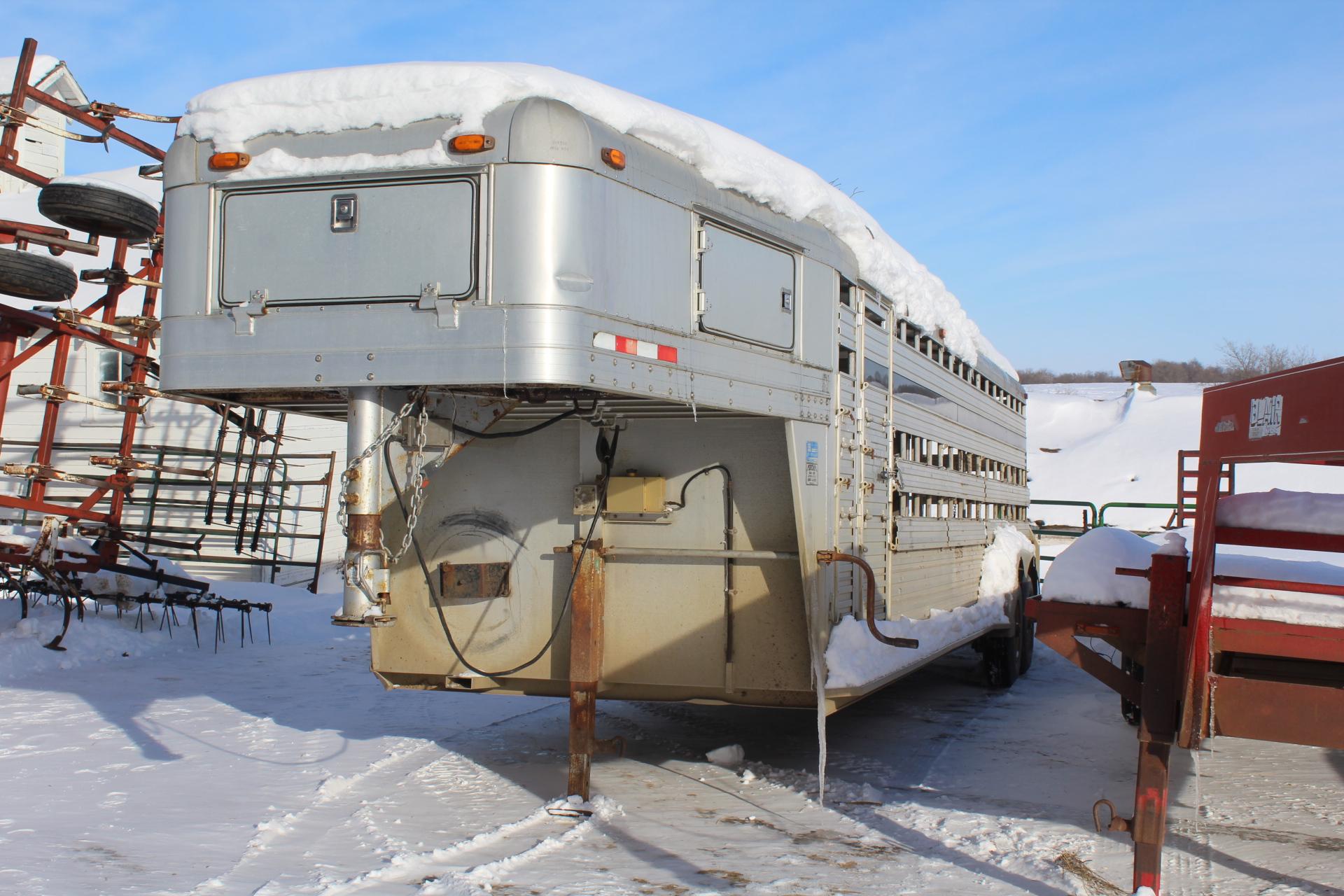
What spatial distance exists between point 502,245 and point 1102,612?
2.92 metres

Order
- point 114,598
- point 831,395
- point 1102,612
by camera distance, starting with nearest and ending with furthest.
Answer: point 1102,612 → point 831,395 → point 114,598

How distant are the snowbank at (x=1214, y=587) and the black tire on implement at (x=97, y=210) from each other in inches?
395

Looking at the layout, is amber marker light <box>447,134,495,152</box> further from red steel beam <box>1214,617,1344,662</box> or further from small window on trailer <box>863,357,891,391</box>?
red steel beam <box>1214,617,1344,662</box>

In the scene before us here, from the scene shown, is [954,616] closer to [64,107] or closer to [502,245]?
[502,245]

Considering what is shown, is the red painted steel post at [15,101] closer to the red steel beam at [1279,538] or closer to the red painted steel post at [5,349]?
the red painted steel post at [5,349]

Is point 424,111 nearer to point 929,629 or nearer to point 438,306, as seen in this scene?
point 438,306

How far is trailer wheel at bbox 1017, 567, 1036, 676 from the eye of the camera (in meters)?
11.0

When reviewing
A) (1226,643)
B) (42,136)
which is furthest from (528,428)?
(42,136)

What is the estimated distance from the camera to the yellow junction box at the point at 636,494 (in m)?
6.31

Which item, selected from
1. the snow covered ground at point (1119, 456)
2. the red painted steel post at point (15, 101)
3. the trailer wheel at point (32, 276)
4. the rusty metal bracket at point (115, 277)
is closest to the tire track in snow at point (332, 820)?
the trailer wheel at point (32, 276)

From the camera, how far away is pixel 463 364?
194 inches

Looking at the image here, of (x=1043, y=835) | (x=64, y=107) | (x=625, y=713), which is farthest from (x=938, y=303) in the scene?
(x=64, y=107)

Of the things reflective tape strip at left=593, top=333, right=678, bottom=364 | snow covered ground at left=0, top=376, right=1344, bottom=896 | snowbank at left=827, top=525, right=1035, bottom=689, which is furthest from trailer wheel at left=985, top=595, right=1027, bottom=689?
reflective tape strip at left=593, top=333, right=678, bottom=364

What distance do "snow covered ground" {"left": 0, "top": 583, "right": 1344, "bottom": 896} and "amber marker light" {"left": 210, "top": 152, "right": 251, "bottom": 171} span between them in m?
2.93
